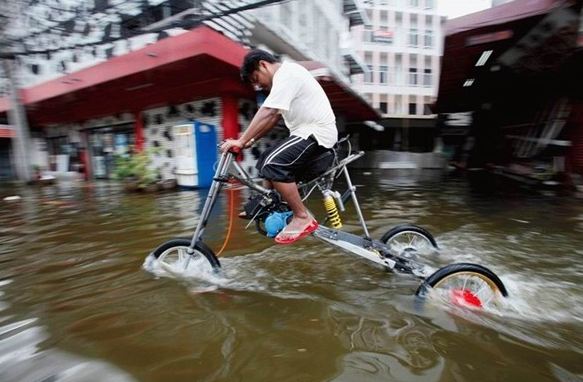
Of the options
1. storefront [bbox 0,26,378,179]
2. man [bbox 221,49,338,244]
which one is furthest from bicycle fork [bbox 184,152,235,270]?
storefront [bbox 0,26,378,179]

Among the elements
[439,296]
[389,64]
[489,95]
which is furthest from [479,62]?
[389,64]

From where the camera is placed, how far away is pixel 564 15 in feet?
22.1

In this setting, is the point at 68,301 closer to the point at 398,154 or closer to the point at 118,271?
the point at 118,271

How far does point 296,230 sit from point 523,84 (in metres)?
13.4

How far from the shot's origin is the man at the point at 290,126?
112 inches

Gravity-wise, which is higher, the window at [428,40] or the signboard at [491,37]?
the window at [428,40]

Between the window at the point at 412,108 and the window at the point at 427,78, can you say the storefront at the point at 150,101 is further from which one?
the window at the point at 427,78

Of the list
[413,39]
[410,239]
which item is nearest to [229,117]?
[410,239]

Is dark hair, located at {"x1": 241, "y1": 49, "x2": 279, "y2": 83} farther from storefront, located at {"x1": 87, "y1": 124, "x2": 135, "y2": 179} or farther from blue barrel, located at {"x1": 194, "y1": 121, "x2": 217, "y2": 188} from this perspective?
storefront, located at {"x1": 87, "y1": 124, "x2": 135, "y2": 179}

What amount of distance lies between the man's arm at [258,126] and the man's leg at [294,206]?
41cm

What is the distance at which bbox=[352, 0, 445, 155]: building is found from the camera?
35562 mm

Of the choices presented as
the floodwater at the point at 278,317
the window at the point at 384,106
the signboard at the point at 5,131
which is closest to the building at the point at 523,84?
the floodwater at the point at 278,317

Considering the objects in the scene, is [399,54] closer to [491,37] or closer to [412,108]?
[412,108]

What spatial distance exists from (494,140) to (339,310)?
17346mm
